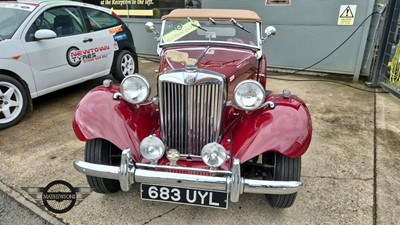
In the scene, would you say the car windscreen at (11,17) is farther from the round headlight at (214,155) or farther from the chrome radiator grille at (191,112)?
the round headlight at (214,155)

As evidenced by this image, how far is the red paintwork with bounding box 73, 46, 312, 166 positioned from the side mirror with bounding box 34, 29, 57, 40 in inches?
77.6

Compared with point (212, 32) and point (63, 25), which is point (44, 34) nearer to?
point (63, 25)

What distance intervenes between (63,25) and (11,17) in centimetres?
67

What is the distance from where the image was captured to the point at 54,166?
3.20 metres

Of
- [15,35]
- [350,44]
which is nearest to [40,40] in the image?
[15,35]

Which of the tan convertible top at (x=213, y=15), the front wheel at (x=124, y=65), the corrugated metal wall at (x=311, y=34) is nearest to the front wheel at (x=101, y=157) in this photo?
the tan convertible top at (x=213, y=15)

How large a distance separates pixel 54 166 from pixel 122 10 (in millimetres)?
6017

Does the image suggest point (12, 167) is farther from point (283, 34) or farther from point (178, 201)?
point (283, 34)

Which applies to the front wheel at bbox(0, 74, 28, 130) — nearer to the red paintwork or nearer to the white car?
the white car

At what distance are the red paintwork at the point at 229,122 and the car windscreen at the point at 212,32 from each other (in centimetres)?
32

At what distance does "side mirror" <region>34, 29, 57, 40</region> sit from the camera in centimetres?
414

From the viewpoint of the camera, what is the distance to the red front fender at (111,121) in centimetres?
240

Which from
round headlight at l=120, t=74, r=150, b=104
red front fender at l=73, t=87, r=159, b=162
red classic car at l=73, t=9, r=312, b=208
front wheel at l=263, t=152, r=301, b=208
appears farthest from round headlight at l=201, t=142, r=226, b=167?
round headlight at l=120, t=74, r=150, b=104

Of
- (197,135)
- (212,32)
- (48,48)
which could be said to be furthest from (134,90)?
(48,48)
